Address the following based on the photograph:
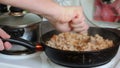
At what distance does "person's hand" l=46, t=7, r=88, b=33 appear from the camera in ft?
2.22

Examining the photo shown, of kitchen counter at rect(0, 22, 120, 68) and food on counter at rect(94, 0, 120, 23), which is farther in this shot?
food on counter at rect(94, 0, 120, 23)

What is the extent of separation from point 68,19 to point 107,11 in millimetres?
382

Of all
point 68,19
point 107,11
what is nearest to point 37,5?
point 68,19

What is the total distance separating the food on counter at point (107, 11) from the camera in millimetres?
1000

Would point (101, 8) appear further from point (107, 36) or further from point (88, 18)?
point (107, 36)

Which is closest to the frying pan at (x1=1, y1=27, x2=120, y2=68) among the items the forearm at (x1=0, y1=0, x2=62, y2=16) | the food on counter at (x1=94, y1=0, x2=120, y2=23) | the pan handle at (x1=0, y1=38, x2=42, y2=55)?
the pan handle at (x1=0, y1=38, x2=42, y2=55)

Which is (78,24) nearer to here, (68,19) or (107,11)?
(68,19)

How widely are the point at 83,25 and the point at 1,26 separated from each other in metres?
0.28

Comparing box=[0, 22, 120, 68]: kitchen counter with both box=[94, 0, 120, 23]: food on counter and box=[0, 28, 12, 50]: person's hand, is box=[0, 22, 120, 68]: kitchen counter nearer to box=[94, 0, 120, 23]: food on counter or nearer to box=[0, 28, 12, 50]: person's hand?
box=[0, 28, 12, 50]: person's hand

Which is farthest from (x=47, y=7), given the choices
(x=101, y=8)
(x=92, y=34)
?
(x=101, y=8)

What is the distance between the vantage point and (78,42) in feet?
2.64

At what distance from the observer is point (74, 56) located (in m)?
0.67

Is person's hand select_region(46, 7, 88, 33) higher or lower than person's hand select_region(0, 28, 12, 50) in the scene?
higher

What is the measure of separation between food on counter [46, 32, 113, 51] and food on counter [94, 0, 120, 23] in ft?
0.70
